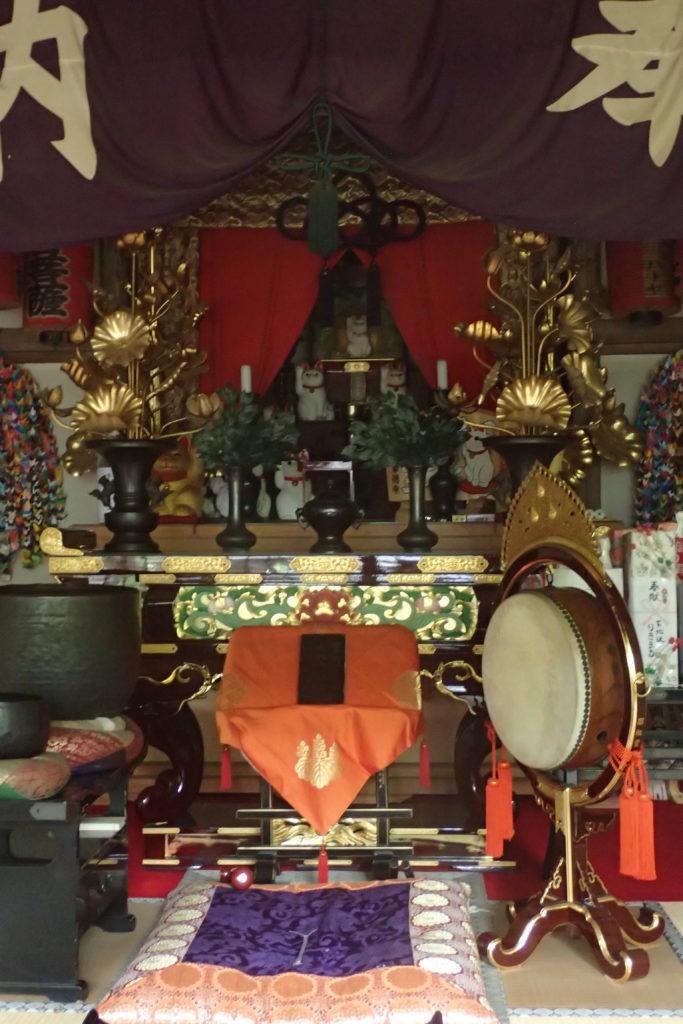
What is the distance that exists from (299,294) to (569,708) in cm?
362

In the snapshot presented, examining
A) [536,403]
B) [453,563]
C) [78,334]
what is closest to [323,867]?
[453,563]

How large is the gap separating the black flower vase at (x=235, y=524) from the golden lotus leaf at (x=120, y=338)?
0.76m

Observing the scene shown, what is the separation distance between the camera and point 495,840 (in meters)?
2.61

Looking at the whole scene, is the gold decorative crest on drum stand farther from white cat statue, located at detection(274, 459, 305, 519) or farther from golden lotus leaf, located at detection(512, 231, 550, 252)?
white cat statue, located at detection(274, 459, 305, 519)

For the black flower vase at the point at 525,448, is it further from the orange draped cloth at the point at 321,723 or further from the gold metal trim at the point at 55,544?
the gold metal trim at the point at 55,544

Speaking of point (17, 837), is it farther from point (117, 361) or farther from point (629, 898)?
point (117, 361)

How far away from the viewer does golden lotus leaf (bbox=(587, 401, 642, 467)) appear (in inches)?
196

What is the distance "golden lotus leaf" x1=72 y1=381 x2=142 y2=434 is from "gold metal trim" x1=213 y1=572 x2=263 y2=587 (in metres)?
0.90

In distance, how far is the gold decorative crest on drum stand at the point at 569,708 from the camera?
2.29 m

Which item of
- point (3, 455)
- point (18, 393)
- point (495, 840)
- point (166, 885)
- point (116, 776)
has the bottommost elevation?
point (166, 885)

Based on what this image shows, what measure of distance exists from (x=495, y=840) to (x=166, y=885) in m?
1.03

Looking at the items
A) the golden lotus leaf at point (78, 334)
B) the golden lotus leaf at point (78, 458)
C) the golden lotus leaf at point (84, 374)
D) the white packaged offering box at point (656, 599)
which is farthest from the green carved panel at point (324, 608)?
the golden lotus leaf at point (78, 458)

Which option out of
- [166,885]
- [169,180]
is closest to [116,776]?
[166,885]

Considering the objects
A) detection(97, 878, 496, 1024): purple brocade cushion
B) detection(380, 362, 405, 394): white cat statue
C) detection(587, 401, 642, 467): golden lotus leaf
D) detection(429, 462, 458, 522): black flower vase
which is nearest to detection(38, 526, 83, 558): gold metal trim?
detection(97, 878, 496, 1024): purple brocade cushion
